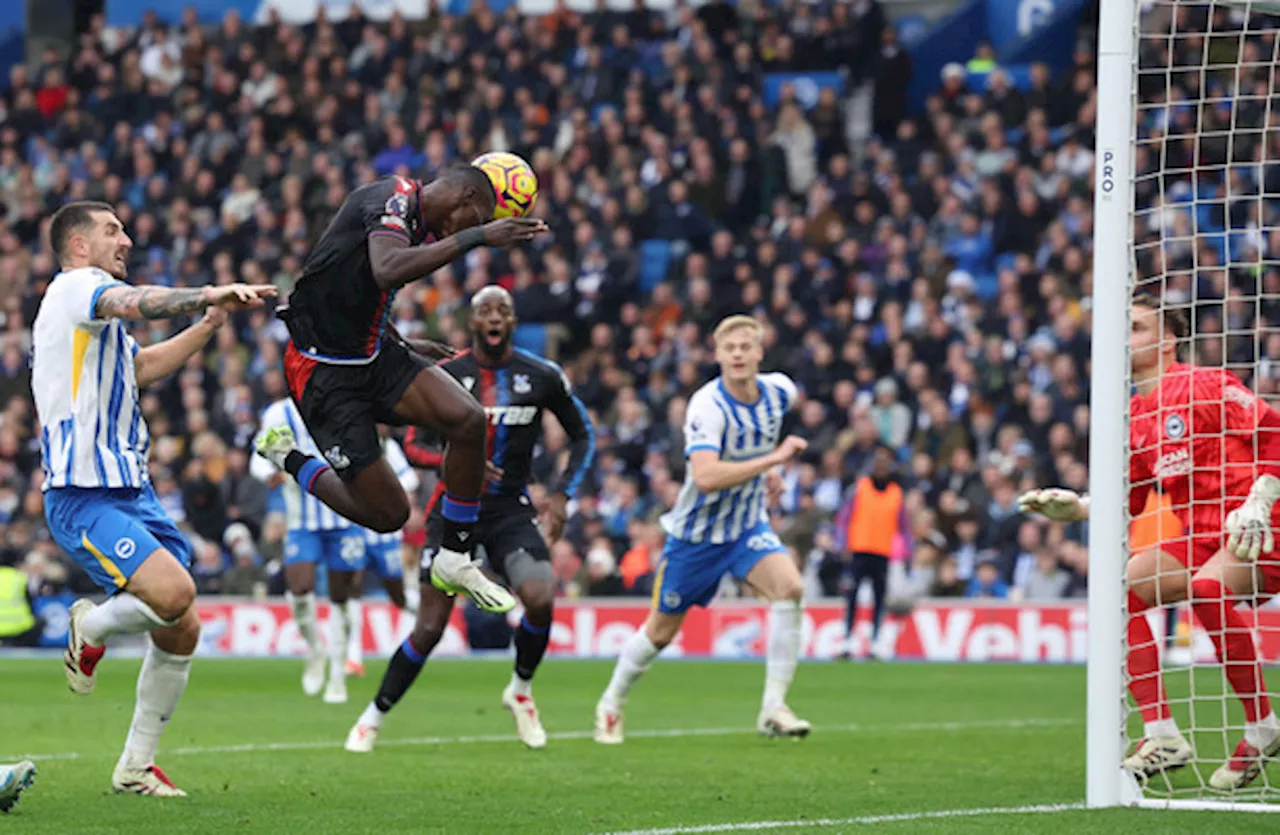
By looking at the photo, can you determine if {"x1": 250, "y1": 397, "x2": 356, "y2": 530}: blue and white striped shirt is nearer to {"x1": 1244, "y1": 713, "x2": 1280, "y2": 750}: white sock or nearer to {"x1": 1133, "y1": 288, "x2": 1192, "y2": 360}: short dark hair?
{"x1": 1133, "y1": 288, "x2": 1192, "y2": 360}: short dark hair

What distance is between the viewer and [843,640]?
21.0m

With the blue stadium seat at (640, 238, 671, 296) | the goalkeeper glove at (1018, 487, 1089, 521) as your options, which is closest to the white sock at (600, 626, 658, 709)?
the goalkeeper glove at (1018, 487, 1089, 521)

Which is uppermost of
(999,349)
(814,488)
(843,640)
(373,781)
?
(999,349)

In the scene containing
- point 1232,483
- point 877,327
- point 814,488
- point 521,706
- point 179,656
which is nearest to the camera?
point 179,656

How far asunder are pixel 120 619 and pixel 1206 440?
16.7 feet

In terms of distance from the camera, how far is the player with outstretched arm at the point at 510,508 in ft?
36.7

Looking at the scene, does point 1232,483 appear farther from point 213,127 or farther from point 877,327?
point 213,127

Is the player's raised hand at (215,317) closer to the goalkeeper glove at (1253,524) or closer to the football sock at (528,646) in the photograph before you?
the football sock at (528,646)

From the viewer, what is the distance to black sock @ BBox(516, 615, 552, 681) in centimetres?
1137

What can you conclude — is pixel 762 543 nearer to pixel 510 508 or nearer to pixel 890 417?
pixel 510 508

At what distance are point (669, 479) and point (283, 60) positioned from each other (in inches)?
465

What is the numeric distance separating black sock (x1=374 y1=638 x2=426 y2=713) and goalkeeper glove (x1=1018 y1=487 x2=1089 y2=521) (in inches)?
157

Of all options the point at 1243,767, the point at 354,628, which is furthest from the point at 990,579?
the point at 1243,767

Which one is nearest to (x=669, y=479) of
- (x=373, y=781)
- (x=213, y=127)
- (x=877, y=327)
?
(x=877, y=327)
